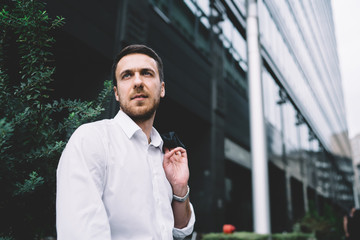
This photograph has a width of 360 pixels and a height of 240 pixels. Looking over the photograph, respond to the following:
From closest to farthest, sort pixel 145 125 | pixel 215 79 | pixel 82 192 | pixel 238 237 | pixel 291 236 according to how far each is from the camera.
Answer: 1. pixel 82 192
2. pixel 145 125
3. pixel 238 237
4. pixel 291 236
5. pixel 215 79

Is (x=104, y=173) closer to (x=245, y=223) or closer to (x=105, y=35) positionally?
(x=105, y=35)

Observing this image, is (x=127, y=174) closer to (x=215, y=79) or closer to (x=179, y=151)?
(x=179, y=151)

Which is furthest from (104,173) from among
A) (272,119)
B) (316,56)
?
(316,56)

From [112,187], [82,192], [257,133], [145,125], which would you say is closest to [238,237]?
[257,133]

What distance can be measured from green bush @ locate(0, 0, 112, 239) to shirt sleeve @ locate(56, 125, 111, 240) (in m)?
0.41

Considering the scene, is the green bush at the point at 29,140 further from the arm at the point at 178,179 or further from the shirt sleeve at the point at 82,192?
the arm at the point at 178,179

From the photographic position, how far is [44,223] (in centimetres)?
182

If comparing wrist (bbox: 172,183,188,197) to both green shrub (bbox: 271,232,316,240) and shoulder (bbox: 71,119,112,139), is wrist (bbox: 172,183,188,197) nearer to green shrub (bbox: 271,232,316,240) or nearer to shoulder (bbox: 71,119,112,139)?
shoulder (bbox: 71,119,112,139)

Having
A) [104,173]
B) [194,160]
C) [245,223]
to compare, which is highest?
[194,160]

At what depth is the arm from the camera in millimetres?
1729

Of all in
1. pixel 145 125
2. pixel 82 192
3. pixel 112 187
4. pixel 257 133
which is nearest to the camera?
pixel 82 192

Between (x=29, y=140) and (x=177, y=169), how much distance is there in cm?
84

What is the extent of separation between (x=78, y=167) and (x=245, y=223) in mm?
17739

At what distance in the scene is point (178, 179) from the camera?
1.73m
